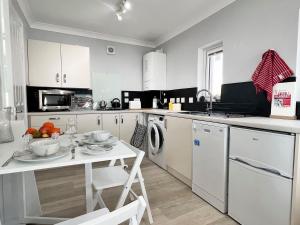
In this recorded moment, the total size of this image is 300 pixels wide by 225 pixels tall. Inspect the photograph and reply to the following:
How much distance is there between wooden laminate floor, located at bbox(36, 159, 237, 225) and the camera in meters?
1.65

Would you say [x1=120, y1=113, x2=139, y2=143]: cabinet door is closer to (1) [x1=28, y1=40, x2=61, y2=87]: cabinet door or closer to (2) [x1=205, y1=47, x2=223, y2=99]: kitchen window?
(1) [x1=28, y1=40, x2=61, y2=87]: cabinet door

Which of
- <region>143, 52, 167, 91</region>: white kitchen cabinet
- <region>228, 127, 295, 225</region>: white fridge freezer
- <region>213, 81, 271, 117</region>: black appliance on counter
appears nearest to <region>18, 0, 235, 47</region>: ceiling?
<region>143, 52, 167, 91</region>: white kitchen cabinet

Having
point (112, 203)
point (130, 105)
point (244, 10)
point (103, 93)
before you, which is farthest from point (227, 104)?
point (103, 93)

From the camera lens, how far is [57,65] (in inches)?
120

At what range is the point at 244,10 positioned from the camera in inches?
84.5

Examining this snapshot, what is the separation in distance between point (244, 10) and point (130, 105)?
2537mm

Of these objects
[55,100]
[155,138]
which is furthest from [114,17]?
[155,138]

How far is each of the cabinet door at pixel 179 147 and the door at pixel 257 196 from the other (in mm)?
655

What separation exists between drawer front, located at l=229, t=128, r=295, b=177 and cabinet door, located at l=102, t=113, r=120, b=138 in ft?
7.21

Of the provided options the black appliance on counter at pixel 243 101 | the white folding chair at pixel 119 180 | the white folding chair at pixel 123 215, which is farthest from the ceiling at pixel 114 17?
the white folding chair at pixel 123 215

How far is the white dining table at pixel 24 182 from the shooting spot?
947 millimetres

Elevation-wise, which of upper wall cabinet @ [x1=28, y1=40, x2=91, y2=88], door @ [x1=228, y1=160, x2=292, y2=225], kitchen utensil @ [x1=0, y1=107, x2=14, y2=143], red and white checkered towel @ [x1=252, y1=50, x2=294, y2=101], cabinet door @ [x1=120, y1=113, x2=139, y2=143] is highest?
upper wall cabinet @ [x1=28, y1=40, x2=91, y2=88]

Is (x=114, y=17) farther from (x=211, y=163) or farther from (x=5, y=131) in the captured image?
(x=211, y=163)

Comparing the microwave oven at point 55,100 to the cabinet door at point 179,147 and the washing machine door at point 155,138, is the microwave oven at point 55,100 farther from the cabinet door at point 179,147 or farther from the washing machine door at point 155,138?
the cabinet door at point 179,147
